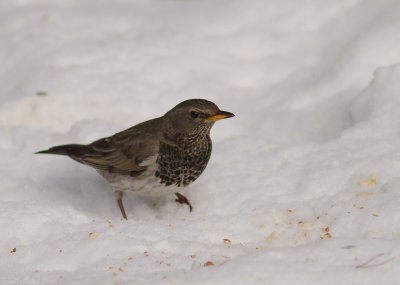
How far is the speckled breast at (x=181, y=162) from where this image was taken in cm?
614

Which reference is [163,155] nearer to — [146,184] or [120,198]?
[146,184]

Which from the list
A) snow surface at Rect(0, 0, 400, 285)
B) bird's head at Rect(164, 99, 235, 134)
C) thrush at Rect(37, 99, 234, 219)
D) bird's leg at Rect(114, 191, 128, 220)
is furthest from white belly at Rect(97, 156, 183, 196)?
bird's head at Rect(164, 99, 235, 134)

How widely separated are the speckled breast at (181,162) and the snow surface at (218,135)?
0.36 meters

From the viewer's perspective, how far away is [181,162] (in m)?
6.20

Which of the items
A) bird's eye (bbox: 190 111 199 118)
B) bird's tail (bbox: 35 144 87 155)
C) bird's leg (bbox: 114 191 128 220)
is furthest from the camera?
bird's tail (bbox: 35 144 87 155)

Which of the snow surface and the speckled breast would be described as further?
the speckled breast

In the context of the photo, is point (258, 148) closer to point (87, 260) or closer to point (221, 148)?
point (221, 148)

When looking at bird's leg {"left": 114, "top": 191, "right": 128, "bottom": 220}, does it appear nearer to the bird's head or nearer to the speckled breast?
the speckled breast

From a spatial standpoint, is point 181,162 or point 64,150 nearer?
point 181,162

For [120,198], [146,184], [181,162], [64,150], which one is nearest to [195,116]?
[181,162]

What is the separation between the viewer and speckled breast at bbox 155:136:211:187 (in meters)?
6.14

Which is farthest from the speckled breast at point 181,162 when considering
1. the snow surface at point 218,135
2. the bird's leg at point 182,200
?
the snow surface at point 218,135

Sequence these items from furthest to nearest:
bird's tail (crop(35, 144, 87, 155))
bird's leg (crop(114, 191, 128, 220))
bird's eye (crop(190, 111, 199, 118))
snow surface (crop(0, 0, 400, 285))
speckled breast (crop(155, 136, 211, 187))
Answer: bird's tail (crop(35, 144, 87, 155)), bird's leg (crop(114, 191, 128, 220)), bird's eye (crop(190, 111, 199, 118)), speckled breast (crop(155, 136, 211, 187)), snow surface (crop(0, 0, 400, 285))

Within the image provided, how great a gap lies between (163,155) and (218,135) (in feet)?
5.44
